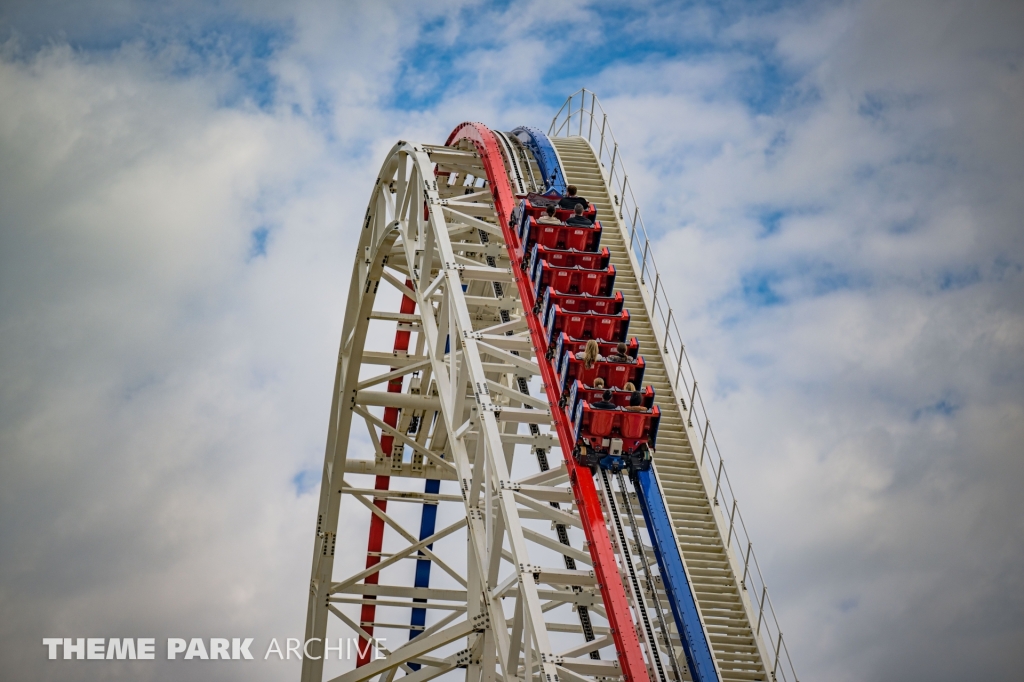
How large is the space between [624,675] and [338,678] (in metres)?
8.91

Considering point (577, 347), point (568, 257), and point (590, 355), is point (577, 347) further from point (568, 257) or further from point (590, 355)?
point (568, 257)

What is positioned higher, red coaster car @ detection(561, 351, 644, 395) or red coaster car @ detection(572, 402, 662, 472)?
red coaster car @ detection(561, 351, 644, 395)

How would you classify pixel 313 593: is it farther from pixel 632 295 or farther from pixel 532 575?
pixel 532 575

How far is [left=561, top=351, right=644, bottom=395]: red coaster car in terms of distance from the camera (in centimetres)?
1755

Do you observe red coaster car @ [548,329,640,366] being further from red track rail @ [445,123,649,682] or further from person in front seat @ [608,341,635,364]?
red track rail @ [445,123,649,682]

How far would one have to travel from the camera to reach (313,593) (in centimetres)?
2620

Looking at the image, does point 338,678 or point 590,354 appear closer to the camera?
point 590,354

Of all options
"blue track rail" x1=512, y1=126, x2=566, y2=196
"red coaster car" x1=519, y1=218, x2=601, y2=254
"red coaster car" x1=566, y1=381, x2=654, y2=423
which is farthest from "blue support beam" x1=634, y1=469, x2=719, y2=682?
"blue track rail" x1=512, y1=126, x2=566, y2=196

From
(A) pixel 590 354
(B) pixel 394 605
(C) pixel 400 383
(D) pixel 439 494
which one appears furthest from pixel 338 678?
(A) pixel 590 354

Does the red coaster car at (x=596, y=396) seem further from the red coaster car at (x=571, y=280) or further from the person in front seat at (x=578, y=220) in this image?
the person in front seat at (x=578, y=220)

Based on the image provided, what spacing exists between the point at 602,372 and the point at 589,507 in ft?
6.48

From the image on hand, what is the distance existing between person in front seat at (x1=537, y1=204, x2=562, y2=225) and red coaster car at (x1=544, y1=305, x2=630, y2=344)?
1.73 m

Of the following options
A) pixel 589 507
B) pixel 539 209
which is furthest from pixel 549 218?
pixel 589 507

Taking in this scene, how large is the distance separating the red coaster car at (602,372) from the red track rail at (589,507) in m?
0.50
